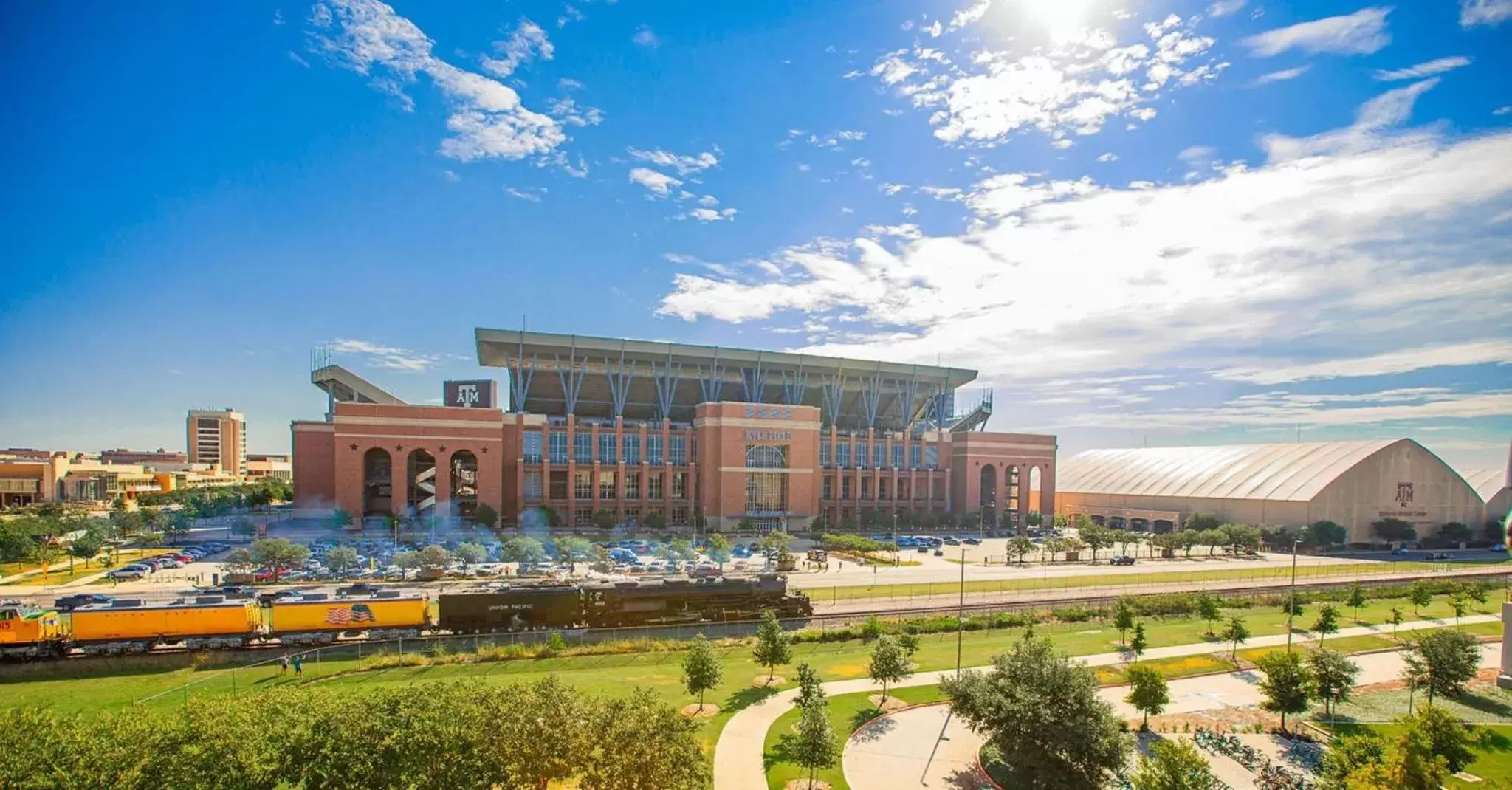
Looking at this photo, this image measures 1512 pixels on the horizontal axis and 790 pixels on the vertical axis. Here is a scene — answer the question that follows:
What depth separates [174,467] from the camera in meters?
170

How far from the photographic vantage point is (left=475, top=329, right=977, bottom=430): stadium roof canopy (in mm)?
93250

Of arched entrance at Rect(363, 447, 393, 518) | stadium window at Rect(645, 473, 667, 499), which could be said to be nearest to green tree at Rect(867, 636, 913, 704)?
stadium window at Rect(645, 473, 667, 499)

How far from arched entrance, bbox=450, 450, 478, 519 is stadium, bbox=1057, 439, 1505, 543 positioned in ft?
324

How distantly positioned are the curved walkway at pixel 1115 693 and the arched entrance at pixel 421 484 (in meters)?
67.4

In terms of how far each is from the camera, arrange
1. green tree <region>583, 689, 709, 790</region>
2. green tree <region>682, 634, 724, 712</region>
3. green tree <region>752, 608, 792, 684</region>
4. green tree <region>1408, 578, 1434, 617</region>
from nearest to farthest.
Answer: green tree <region>583, 689, 709, 790</region>, green tree <region>682, 634, 724, 712</region>, green tree <region>752, 608, 792, 684</region>, green tree <region>1408, 578, 1434, 617</region>

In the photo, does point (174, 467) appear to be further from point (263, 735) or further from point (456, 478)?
point (263, 735)

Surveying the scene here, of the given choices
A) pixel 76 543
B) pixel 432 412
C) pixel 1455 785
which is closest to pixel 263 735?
pixel 1455 785

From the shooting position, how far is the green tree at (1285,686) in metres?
26.4

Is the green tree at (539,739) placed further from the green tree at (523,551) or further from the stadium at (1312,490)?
the stadium at (1312,490)

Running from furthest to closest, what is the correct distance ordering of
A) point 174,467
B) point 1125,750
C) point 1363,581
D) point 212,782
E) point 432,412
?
point 174,467, point 432,412, point 1363,581, point 1125,750, point 212,782

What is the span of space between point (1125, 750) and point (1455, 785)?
12168 millimetres

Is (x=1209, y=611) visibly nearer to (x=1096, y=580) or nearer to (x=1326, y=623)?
(x=1326, y=623)

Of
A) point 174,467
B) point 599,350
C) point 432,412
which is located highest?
point 599,350

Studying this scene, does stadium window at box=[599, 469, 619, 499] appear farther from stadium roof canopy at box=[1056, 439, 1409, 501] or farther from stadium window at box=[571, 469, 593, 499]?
stadium roof canopy at box=[1056, 439, 1409, 501]
